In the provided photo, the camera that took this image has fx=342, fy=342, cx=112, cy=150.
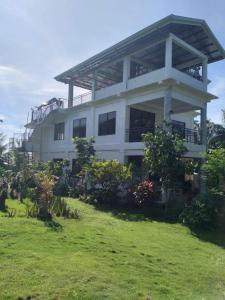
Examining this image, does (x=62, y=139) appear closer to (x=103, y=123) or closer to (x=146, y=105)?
(x=103, y=123)

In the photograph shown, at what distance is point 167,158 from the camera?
14.6m

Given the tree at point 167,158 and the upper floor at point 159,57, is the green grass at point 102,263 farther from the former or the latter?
the upper floor at point 159,57

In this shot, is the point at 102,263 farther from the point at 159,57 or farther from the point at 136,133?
the point at 159,57

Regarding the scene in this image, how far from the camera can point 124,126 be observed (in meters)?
20.8

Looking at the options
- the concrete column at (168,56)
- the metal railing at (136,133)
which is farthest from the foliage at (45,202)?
the metal railing at (136,133)

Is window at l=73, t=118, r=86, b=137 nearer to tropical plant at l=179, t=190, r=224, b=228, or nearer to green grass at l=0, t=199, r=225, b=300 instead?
tropical plant at l=179, t=190, r=224, b=228

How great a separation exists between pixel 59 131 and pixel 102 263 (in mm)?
22521

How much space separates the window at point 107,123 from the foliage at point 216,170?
8.98 metres

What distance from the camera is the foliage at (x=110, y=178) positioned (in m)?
17.0

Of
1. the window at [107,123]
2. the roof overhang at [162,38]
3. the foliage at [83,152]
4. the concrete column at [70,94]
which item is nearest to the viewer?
the roof overhang at [162,38]

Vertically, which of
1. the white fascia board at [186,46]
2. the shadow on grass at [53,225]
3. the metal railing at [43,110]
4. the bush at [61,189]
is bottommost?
the shadow on grass at [53,225]

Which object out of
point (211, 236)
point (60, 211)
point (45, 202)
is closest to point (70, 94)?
point (60, 211)

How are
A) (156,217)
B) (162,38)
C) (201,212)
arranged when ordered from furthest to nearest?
(162,38)
(156,217)
(201,212)

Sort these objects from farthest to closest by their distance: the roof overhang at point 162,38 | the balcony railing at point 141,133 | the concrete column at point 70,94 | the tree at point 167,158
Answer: the concrete column at point 70,94, the balcony railing at point 141,133, the roof overhang at point 162,38, the tree at point 167,158
